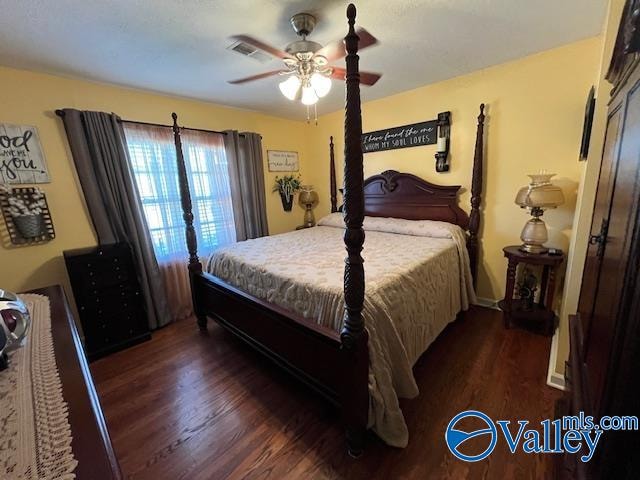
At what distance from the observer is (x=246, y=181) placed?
3.39 meters

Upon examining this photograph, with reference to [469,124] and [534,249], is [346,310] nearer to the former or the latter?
[534,249]

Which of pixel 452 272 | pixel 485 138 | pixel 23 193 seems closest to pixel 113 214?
pixel 23 193

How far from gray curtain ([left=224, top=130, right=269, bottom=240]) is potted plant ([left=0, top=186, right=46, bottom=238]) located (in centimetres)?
169

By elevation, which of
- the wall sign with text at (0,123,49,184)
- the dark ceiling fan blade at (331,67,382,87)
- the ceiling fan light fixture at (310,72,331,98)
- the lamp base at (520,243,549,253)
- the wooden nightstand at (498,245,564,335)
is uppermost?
the dark ceiling fan blade at (331,67,382,87)

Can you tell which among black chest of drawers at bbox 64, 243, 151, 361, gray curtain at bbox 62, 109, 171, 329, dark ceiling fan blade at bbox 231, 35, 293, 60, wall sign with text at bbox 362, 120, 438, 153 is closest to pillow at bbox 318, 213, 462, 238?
wall sign with text at bbox 362, 120, 438, 153

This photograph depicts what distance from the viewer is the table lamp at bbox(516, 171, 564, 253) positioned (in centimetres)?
208

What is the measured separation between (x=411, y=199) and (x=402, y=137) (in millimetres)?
742

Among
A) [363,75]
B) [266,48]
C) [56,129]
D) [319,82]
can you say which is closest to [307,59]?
[319,82]

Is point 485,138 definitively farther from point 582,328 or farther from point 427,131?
point 582,328

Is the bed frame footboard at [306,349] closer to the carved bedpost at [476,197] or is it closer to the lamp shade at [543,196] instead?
the lamp shade at [543,196]

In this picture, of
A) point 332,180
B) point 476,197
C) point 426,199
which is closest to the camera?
point 476,197

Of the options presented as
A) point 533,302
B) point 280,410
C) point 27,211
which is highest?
point 27,211

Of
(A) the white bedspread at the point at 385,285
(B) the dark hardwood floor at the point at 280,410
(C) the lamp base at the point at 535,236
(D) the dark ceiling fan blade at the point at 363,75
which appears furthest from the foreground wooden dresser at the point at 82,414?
(C) the lamp base at the point at 535,236

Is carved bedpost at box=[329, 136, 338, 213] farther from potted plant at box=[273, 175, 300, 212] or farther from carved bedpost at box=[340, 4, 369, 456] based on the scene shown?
carved bedpost at box=[340, 4, 369, 456]
